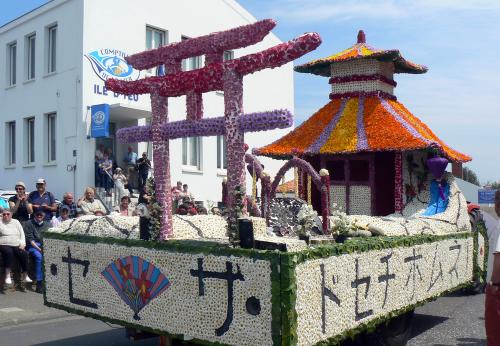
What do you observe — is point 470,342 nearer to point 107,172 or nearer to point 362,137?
point 362,137

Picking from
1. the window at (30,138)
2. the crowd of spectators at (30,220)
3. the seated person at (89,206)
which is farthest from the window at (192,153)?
the seated person at (89,206)

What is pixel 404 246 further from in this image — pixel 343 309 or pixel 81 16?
pixel 81 16

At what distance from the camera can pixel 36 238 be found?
9938 mm

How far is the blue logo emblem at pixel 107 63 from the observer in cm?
1582

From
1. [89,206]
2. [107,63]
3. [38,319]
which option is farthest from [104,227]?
[107,63]

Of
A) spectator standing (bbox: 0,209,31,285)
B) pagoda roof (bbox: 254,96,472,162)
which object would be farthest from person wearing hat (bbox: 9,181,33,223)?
pagoda roof (bbox: 254,96,472,162)

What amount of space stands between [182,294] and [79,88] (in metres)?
12.7

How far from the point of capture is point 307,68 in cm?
941

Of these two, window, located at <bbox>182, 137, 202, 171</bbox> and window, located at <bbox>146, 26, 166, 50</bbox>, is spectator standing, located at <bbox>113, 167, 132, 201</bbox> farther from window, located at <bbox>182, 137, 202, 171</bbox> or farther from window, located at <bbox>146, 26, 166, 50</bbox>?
window, located at <bbox>146, 26, 166, 50</bbox>

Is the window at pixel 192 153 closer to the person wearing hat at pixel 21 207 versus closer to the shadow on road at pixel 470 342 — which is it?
the person wearing hat at pixel 21 207

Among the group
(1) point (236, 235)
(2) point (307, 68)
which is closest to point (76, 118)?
(2) point (307, 68)

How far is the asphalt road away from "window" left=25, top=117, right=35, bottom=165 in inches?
375

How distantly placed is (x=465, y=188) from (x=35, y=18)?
66.2 ft

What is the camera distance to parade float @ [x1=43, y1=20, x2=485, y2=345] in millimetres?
3904
